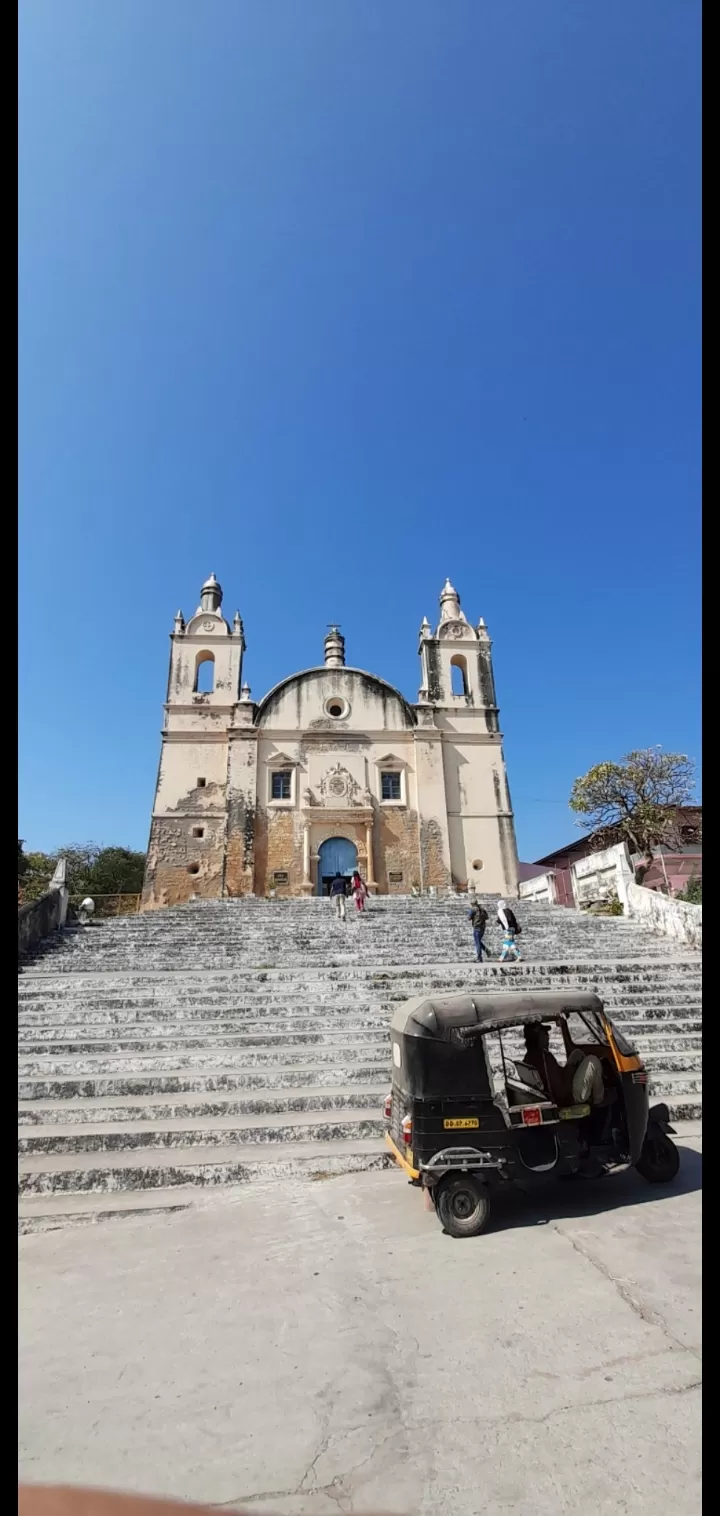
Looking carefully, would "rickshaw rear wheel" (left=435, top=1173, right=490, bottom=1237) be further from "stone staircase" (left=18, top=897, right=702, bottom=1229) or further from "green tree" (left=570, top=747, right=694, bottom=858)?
"green tree" (left=570, top=747, right=694, bottom=858)

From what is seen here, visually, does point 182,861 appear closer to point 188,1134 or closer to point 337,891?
point 337,891

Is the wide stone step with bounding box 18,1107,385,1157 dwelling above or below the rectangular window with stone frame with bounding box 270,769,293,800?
below

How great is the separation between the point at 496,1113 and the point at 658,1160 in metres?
1.63

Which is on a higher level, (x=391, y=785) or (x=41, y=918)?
(x=391, y=785)

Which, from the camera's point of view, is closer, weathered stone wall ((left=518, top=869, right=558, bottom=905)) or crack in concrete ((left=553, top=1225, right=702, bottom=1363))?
crack in concrete ((left=553, top=1225, right=702, bottom=1363))

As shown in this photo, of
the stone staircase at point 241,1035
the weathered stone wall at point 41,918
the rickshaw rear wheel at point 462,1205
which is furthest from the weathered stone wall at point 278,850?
the rickshaw rear wheel at point 462,1205

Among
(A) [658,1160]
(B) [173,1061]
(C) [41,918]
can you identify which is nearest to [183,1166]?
(B) [173,1061]

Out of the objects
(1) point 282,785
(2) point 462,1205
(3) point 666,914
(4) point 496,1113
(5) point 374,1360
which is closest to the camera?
(5) point 374,1360

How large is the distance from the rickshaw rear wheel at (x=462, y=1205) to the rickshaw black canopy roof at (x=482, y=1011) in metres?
0.90

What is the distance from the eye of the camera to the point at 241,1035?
8680 millimetres

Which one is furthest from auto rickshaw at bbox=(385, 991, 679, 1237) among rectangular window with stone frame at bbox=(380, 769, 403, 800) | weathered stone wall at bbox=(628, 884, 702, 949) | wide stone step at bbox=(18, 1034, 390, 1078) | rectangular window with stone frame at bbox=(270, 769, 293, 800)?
rectangular window with stone frame at bbox=(380, 769, 403, 800)

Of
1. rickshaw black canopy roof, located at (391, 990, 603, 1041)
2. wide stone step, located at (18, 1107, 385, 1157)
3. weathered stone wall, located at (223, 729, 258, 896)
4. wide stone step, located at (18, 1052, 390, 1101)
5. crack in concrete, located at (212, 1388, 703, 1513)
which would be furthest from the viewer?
weathered stone wall, located at (223, 729, 258, 896)

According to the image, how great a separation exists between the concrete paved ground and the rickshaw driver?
726 millimetres

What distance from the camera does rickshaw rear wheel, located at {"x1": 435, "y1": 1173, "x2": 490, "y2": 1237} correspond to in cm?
452
